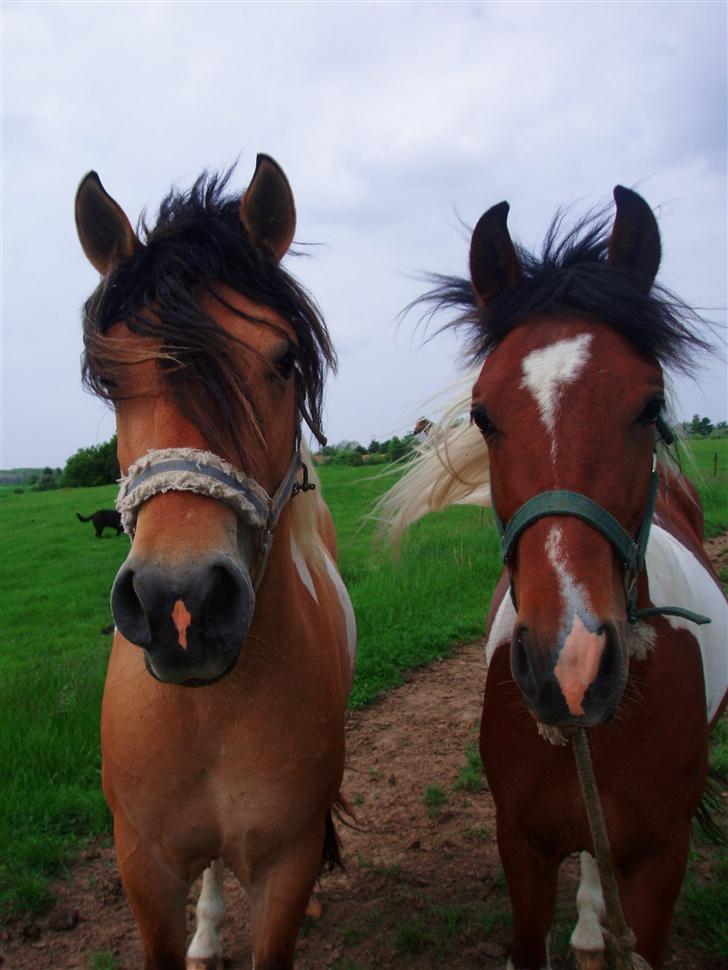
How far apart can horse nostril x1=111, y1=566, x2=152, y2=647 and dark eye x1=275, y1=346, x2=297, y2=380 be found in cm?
70

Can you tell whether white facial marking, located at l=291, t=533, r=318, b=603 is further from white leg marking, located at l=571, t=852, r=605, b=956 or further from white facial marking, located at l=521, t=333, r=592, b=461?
white leg marking, located at l=571, t=852, r=605, b=956

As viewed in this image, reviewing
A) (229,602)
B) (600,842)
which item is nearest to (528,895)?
(600,842)

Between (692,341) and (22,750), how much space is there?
4048mm

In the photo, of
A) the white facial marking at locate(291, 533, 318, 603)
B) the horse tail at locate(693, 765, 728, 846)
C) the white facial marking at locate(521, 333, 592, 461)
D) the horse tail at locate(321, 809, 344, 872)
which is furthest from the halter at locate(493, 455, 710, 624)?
the horse tail at locate(321, 809, 344, 872)

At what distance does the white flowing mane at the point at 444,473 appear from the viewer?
2553mm

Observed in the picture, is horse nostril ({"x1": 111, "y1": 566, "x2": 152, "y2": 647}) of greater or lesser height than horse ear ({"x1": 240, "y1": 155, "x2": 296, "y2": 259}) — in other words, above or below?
below

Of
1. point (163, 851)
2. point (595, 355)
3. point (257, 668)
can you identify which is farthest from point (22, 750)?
point (595, 355)

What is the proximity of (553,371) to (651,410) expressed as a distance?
271mm

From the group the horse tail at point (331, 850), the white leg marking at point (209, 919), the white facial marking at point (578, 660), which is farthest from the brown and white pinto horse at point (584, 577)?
the white leg marking at point (209, 919)

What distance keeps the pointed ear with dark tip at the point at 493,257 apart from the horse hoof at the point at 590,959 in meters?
2.44

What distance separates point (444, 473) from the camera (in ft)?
8.77

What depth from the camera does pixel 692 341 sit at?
6.47 ft

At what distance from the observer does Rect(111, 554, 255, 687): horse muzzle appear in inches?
55.9

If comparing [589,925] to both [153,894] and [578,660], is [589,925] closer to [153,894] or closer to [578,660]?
[153,894]
